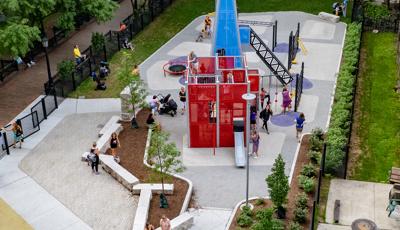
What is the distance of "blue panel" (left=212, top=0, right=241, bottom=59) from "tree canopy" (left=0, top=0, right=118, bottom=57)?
31.8ft

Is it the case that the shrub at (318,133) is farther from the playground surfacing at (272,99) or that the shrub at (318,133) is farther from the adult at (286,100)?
the adult at (286,100)

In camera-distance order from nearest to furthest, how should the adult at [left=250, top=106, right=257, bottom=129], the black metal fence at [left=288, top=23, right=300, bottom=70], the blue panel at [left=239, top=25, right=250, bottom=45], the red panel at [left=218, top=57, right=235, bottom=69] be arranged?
the adult at [left=250, top=106, right=257, bottom=129], the red panel at [left=218, top=57, right=235, bottom=69], the blue panel at [left=239, top=25, right=250, bottom=45], the black metal fence at [left=288, top=23, right=300, bottom=70]

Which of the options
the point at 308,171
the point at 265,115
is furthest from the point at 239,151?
the point at 308,171

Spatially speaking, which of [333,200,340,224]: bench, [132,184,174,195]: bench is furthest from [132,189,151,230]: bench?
[333,200,340,224]: bench

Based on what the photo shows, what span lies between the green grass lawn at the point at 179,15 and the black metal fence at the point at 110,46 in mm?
440

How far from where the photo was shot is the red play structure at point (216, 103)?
2602 cm

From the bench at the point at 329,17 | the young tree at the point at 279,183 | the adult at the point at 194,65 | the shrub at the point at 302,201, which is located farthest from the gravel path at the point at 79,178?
the bench at the point at 329,17

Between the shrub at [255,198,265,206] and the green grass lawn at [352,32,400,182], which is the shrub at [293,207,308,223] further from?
the green grass lawn at [352,32,400,182]

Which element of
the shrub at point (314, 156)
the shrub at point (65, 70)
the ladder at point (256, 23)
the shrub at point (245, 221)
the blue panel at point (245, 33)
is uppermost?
the blue panel at point (245, 33)

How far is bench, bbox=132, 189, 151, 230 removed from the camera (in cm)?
2155

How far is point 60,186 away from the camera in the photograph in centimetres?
2489

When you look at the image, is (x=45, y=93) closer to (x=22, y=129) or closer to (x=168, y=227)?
(x=22, y=129)

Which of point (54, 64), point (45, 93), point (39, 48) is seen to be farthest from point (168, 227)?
point (39, 48)

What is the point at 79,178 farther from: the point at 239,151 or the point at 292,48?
the point at 292,48
